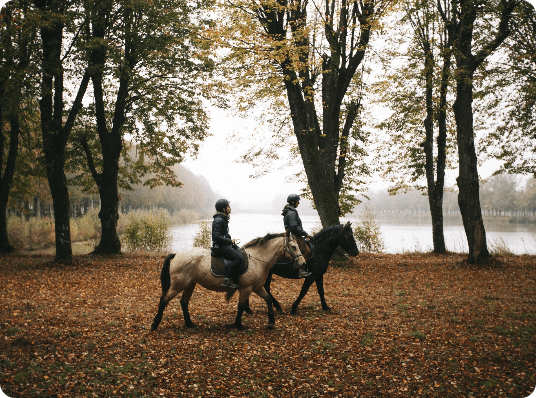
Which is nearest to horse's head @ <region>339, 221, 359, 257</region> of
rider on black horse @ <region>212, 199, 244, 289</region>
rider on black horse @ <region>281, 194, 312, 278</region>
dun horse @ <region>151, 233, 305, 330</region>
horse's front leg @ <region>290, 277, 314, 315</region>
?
rider on black horse @ <region>281, 194, 312, 278</region>

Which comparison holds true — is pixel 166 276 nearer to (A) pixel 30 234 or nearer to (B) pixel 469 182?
(B) pixel 469 182

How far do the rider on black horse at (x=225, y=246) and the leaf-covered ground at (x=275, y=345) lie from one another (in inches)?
40.9

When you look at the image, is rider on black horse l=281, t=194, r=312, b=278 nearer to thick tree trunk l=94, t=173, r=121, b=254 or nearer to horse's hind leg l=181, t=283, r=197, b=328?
horse's hind leg l=181, t=283, r=197, b=328

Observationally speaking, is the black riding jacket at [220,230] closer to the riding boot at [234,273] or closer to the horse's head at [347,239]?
the riding boot at [234,273]

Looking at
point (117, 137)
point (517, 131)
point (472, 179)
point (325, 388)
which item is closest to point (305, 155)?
point (472, 179)

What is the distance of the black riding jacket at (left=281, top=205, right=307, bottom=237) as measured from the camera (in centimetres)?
755

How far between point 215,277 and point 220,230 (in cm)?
88

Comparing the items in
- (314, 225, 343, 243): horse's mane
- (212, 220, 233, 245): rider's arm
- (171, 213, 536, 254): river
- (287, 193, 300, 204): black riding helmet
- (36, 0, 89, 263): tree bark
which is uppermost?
(36, 0, 89, 263): tree bark

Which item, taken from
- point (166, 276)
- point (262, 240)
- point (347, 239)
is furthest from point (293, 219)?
point (166, 276)

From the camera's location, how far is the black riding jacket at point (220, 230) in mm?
6344

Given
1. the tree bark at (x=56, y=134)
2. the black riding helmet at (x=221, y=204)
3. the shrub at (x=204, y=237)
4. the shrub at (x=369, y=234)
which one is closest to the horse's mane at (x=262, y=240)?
the black riding helmet at (x=221, y=204)

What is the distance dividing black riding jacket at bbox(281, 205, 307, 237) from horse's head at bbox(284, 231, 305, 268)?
24.0 inches

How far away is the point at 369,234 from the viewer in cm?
2166

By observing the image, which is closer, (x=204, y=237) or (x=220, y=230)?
(x=220, y=230)
